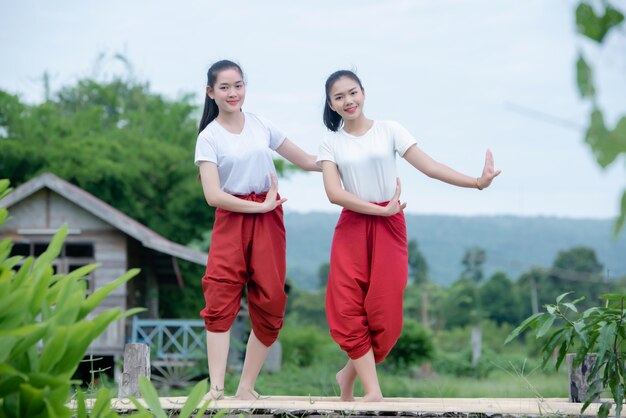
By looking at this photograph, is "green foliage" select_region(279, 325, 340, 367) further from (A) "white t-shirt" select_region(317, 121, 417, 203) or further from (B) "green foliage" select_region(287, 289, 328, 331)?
(A) "white t-shirt" select_region(317, 121, 417, 203)

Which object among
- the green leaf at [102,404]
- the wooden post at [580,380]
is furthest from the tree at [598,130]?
the wooden post at [580,380]

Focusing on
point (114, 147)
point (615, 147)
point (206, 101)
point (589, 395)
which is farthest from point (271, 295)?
point (114, 147)

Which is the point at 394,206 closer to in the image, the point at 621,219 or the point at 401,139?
the point at 401,139

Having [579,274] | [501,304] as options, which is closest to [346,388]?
[501,304]

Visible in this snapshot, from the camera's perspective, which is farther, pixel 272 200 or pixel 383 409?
pixel 272 200

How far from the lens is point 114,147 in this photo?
2180 centimetres

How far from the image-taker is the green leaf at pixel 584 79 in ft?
2.89

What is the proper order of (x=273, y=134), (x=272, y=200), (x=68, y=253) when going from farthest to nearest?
(x=68, y=253), (x=273, y=134), (x=272, y=200)

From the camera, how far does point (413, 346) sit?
21328 mm

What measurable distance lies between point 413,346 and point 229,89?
1699 cm

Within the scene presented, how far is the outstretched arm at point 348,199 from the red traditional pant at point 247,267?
0.36m

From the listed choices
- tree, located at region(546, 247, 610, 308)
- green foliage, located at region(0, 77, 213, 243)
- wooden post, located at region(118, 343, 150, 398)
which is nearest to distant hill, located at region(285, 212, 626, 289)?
tree, located at region(546, 247, 610, 308)

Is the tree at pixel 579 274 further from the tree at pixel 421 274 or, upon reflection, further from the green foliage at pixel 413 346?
the green foliage at pixel 413 346

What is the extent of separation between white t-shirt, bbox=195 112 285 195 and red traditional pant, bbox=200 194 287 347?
0.08m
